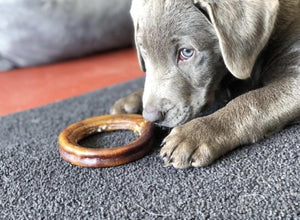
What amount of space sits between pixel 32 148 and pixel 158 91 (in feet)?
2.91

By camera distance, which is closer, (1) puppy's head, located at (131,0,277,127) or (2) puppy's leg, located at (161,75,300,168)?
(2) puppy's leg, located at (161,75,300,168)

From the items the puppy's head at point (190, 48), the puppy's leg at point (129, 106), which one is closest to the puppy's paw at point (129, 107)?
the puppy's leg at point (129, 106)

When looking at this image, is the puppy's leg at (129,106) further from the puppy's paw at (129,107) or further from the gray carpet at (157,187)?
the gray carpet at (157,187)

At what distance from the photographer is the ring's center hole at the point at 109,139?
2490mm

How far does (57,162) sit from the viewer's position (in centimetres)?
232

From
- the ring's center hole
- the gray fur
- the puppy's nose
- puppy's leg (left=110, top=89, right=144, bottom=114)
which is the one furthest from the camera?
the gray fur

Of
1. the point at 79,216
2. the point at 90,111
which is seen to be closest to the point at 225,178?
the point at 79,216

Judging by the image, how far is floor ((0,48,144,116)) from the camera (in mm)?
4070

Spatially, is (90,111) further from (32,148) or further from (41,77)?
(41,77)

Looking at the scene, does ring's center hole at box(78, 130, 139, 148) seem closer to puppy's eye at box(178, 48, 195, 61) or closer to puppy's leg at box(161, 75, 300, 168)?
puppy's leg at box(161, 75, 300, 168)

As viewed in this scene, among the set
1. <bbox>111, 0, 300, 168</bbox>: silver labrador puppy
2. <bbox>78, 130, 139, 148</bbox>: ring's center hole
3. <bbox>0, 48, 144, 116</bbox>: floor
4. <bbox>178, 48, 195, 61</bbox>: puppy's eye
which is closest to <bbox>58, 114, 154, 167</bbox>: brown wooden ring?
<bbox>78, 130, 139, 148</bbox>: ring's center hole

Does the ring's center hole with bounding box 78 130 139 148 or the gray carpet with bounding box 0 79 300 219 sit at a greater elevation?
the gray carpet with bounding box 0 79 300 219

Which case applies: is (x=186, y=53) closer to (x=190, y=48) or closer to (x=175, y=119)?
(x=190, y=48)

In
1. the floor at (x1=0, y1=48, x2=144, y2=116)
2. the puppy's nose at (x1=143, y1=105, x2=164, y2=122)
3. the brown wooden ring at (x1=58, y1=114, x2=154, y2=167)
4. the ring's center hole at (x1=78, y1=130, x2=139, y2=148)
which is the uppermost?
the puppy's nose at (x1=143, y1=105, x2=164, y2=122)
